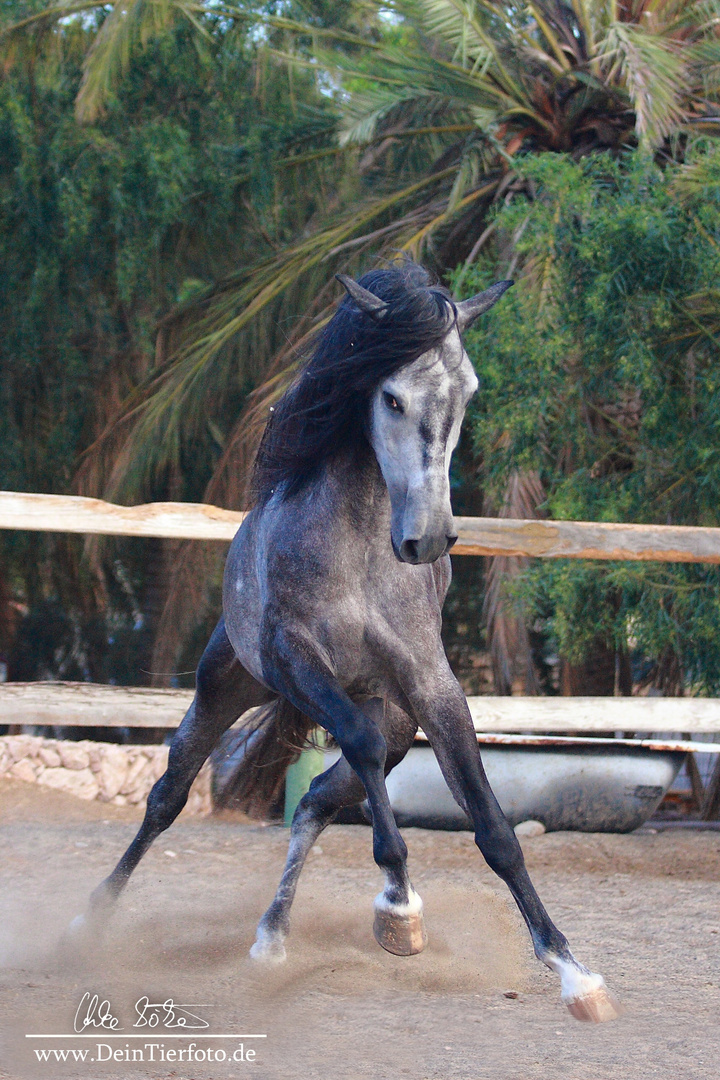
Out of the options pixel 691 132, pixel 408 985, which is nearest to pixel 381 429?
pixel 408 985

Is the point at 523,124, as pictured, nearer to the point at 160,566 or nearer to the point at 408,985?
the point at 160,566

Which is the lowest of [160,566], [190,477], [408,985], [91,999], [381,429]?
[160,566]

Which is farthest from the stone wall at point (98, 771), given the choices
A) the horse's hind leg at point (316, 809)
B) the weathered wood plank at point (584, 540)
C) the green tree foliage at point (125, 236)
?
the green tree foliage at point (125, 236)

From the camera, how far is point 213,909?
12.0ft

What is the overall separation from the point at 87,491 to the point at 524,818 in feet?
16.7

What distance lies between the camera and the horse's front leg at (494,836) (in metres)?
2.39

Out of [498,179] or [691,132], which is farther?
[498,179]

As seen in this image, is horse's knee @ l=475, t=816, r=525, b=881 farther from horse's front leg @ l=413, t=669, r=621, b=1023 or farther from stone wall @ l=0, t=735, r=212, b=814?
stone wall @ l=0, t=735, r=212, b=814

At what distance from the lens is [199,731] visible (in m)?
3.36

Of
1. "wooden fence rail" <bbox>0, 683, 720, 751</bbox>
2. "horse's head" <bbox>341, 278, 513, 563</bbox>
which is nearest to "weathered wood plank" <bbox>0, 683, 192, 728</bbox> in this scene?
"wooden fence rail" <bbox>0, 683, 720, 751</bbox>

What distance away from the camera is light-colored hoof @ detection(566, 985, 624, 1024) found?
2371 millimetres

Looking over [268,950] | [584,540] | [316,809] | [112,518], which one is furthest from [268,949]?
[584,540]
